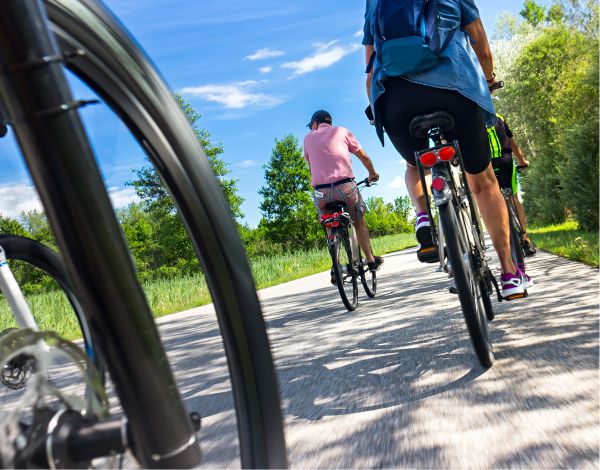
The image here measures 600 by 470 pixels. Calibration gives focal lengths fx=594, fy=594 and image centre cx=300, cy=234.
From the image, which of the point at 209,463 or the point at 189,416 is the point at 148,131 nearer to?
the point at 189,416

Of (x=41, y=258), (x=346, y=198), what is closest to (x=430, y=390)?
(x=41, y=258)

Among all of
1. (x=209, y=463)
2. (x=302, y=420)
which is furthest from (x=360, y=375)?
(x=209, y=463)

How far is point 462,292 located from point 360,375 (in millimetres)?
816

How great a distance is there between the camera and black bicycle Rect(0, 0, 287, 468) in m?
0.82

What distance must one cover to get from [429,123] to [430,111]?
0.07 metres

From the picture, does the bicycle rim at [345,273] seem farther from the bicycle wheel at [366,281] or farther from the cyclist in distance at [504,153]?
the cyclist in distance at [504,153]

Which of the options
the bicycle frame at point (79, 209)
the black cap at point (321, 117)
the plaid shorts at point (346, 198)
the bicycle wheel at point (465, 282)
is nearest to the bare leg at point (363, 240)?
the plaid shorts at point (346, 198)

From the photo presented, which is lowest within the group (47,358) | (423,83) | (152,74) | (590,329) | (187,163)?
(590,329)

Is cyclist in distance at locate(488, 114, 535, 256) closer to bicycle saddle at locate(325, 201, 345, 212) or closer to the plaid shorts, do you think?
the plaid shorts

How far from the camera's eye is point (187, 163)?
105 cm

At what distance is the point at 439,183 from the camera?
3.15 m

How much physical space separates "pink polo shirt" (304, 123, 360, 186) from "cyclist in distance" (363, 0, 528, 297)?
126 inches

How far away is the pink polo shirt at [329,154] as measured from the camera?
23.0 ft

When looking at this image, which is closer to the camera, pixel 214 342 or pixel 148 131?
pixel 148 131
